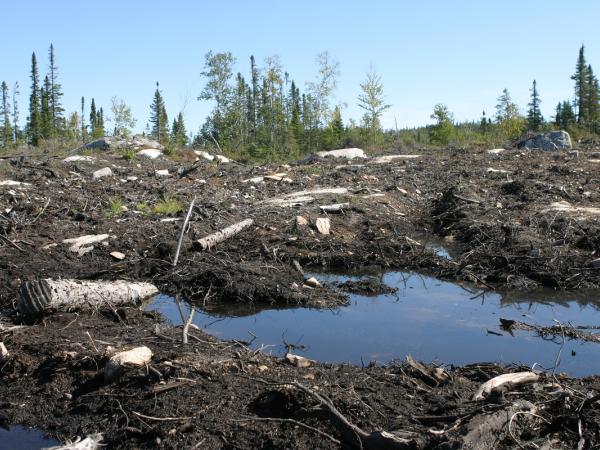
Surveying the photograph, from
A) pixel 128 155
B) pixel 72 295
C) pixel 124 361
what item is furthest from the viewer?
pixel 128 155

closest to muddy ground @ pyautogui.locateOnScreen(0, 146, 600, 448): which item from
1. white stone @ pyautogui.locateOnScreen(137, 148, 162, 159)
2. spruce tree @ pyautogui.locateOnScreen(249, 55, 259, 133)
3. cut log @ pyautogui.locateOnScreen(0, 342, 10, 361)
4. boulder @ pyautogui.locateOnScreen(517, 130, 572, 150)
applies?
cut log @ pyautogui.locateOnScreen(0, 342, 10, 361)

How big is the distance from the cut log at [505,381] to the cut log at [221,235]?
15.4 feet

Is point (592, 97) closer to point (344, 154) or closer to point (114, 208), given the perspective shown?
point (344, 154)

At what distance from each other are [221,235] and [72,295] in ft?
10.0

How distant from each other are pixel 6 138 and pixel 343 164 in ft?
154

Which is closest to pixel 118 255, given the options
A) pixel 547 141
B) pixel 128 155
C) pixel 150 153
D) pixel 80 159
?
pixel 80 159

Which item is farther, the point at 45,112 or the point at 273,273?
the point at 45,112

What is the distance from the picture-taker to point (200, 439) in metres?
3.01

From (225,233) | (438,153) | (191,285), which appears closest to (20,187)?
(225,233)

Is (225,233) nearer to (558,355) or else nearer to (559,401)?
(558,355)

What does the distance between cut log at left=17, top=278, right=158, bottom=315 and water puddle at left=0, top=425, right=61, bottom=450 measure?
5.63 ft

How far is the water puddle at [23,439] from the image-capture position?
3.19 meters

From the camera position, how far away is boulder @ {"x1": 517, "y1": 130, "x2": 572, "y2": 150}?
21.2m

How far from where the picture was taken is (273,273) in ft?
22.5
